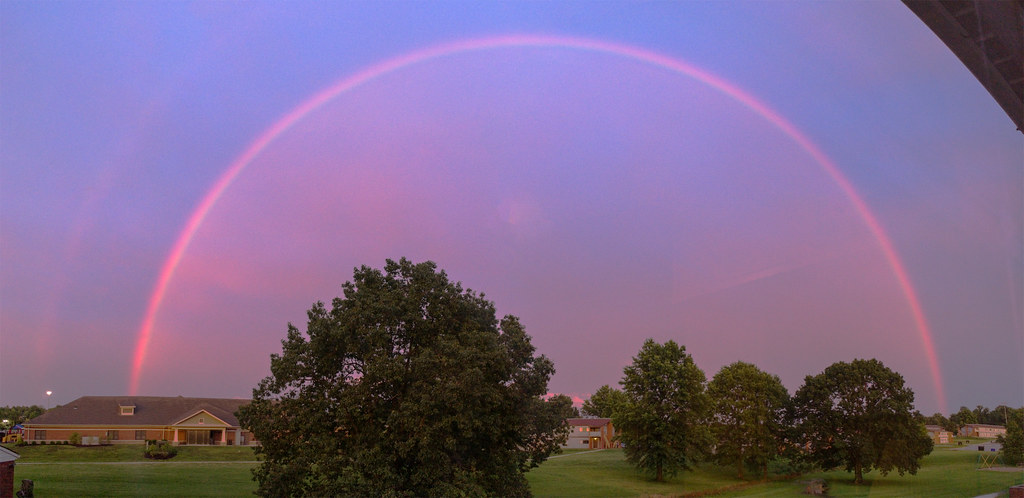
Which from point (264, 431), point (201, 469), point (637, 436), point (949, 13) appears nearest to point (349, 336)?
point (264, 431)

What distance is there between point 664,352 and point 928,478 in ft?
84.2

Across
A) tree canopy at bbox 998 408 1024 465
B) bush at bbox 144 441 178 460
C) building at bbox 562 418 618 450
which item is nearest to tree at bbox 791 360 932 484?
tree canopy at bbox 998 408 1024 465

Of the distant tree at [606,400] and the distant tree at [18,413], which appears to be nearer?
the distant tree at [606,400]

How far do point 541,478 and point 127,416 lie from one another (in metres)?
50.7

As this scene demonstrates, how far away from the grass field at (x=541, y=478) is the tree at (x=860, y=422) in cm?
216

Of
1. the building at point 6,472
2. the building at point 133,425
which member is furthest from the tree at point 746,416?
the building at point 6,472

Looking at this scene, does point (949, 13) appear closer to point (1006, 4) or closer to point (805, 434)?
point (1006, 4)

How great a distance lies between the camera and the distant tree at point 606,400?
68.5m

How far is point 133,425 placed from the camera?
79.7 metres

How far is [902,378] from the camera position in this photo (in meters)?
64.4

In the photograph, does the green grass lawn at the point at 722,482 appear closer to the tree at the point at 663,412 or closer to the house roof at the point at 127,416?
the tree at the point at 663,412

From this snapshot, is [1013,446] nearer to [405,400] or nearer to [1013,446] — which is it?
[1013,446]

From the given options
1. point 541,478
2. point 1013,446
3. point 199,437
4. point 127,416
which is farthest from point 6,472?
point 1013,446

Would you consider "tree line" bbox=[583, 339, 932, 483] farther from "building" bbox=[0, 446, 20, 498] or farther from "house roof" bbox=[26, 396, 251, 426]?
"building" bbox=[0, 446, 20, 498]
